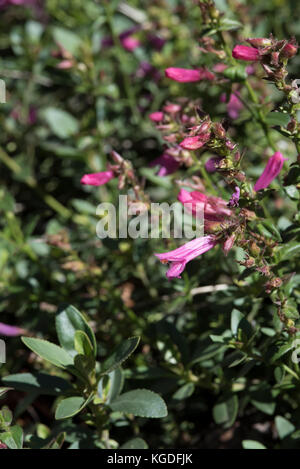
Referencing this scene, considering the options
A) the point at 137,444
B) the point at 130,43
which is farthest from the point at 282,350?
the point at 130,43

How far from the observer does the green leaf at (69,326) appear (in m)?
1.64

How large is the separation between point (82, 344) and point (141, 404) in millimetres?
249

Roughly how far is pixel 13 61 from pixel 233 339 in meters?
2.65

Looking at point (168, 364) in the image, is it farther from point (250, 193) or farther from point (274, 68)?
point (274, 68)

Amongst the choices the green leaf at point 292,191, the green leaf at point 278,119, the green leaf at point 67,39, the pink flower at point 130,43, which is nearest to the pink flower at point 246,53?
the green leaf at point 278,119

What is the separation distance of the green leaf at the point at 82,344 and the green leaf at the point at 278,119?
3.07ft

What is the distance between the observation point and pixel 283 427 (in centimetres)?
175

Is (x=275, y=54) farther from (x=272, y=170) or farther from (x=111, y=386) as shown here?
(x=111, y=386)

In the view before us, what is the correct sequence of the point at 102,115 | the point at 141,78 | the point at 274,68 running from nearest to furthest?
the point at 274,68 → the point at 102,115 → the point at 141,78

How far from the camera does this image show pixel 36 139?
3.39 m

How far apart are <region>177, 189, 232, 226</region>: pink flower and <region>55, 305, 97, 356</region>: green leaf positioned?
495 millimetres

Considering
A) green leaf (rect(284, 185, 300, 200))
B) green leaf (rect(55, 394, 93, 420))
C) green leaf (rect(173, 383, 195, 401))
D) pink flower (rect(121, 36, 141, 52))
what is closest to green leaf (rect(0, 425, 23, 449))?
green leaf (rect(55, 394, 93, 420))

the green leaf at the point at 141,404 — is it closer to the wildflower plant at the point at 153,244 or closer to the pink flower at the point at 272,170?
the wildflower plant at the point at 153,244

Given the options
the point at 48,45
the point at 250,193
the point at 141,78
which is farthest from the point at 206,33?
the point at 48,45
